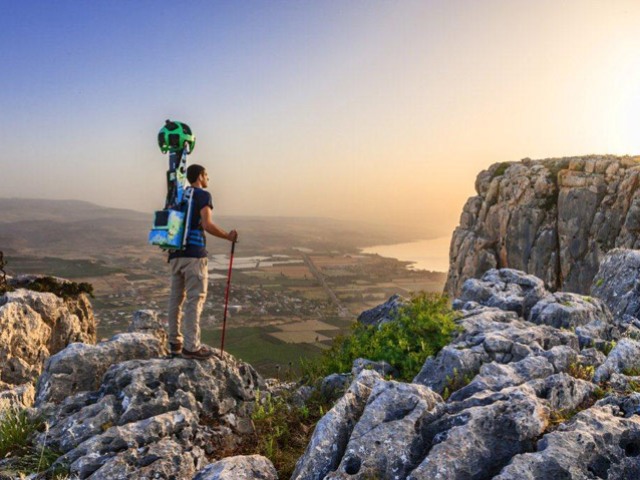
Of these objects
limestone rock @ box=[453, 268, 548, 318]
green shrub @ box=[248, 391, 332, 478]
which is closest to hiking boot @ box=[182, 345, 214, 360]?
green shrub @ box=[248, 391, 332, 478]

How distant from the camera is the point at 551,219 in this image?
57562 mm

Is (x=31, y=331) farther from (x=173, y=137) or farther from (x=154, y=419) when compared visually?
(x=154, y=419)

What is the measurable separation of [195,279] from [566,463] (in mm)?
7929

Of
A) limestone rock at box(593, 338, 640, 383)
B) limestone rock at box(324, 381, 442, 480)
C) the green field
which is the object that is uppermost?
limestone rock at box(593, 338, 640, 383)

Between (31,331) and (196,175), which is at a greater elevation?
(196,175)

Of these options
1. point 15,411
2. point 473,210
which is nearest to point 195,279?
point 15,411

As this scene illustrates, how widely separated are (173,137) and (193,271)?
3135mm

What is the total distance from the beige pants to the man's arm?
0.77 metres

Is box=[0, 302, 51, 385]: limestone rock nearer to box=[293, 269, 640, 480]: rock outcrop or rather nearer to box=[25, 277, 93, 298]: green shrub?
box=[25, 277, 93, 298]: green shrub

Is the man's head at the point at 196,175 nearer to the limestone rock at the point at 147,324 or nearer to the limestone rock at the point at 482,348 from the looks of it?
the limestone rock at the point at 147,324

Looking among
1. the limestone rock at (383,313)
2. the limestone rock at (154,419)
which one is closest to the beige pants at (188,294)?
the limestone rock at (154,419)

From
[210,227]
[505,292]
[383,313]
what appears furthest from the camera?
[505,292]

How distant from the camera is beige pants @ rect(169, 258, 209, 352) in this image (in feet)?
35.0

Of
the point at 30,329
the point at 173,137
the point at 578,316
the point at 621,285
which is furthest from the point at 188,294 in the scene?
the point at 621,285
